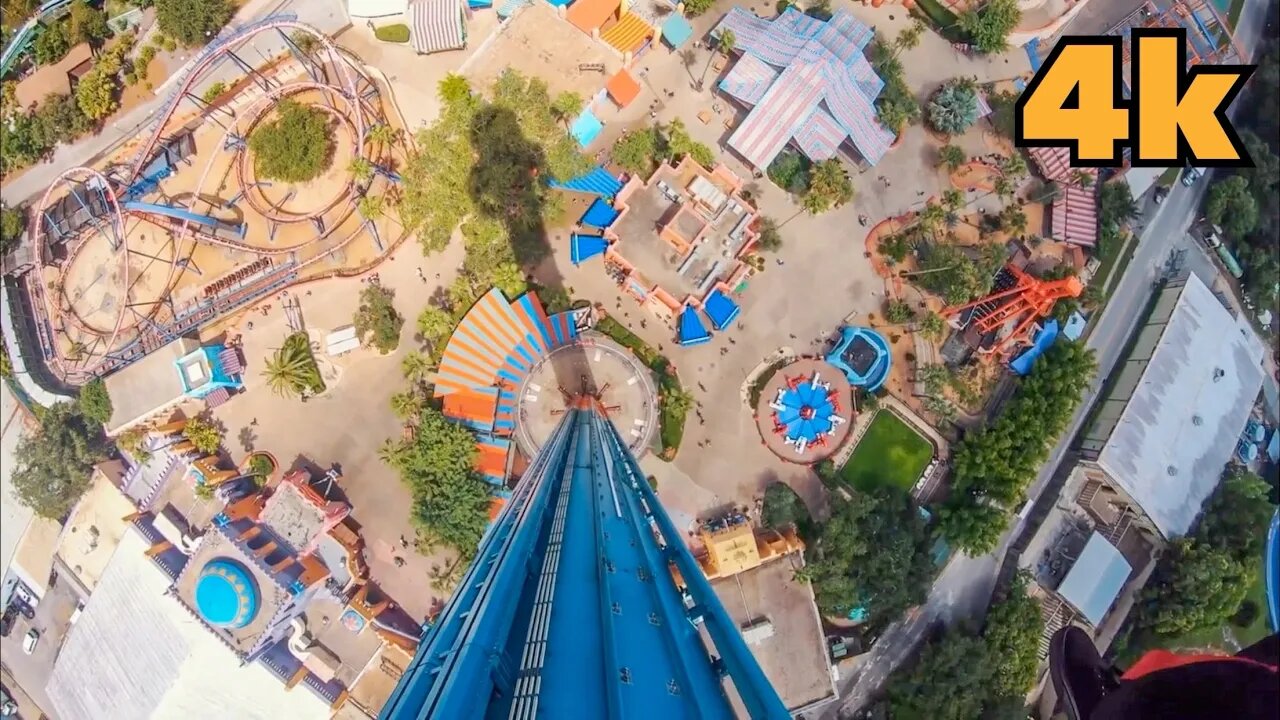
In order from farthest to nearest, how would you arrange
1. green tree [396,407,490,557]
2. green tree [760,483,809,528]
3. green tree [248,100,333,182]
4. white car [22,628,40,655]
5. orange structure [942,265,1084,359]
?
white car [22,628,40,655]
green tree [248,100,333,182]
green tree [760,483,809,528]
green tree [396,407,490,557]
orange structure [942,265,1084,359]

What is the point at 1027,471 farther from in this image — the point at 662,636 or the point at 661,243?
the point at 662,636

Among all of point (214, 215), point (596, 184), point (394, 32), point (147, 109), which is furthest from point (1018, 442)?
point (147, 109)

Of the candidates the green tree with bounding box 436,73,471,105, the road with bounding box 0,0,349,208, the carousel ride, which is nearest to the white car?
the carousel ride

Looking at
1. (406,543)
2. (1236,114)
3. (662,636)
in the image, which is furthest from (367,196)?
(1236,114)

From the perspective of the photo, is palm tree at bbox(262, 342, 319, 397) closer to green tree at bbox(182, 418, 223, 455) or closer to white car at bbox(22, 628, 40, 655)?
green tree at bbox(182, 418, 223, 455)

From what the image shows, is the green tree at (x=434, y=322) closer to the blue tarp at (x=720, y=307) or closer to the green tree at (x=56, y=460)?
the blue tarp at (x=720, y=307)

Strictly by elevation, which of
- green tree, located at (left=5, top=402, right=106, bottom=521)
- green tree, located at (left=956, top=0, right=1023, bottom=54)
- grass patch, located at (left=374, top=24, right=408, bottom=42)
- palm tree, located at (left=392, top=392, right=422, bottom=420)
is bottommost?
green tree, located at (left=5, top=402, right=106, bottom=521)
